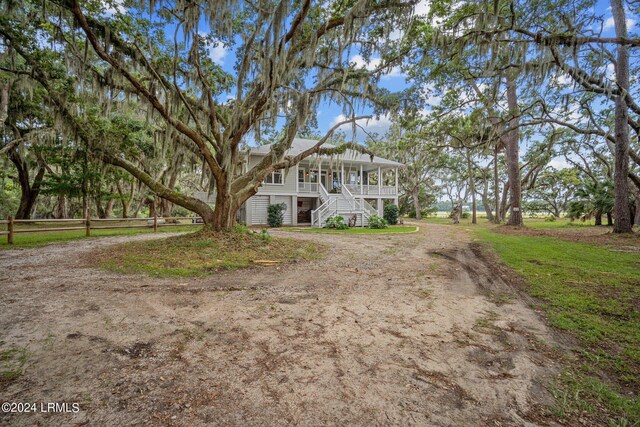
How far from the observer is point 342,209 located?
1967 cm

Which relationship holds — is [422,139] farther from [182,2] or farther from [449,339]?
[449,339]

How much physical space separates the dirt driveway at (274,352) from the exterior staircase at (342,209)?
Answer: 14.1m

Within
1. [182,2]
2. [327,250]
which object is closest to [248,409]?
[327,250]

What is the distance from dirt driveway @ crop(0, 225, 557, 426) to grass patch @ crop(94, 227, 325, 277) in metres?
1.10

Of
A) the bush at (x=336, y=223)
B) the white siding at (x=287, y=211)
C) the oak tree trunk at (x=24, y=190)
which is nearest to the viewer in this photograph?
the bush at (x=336, y=223)

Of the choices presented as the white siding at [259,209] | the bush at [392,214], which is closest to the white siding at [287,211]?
the white siding at [259,209]

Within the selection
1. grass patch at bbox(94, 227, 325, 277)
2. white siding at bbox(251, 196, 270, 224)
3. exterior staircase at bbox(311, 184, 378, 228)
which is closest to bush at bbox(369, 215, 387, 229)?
exterior staircase at bbox(311, 184, 378, 228)

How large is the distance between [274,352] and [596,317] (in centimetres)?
411

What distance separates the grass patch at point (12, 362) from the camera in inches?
88.7

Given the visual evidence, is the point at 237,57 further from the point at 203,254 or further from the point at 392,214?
the point at 392,214

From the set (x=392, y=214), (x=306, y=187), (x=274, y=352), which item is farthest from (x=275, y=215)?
(x=274, y=352)

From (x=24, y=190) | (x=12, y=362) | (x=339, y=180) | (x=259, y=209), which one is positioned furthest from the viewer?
(x=339, y=180)

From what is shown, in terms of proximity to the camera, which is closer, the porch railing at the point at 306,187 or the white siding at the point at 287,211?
the white siding at the point at 287,211

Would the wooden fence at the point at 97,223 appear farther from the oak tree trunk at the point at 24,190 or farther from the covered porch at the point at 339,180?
the covered porch at the point at 339,180
